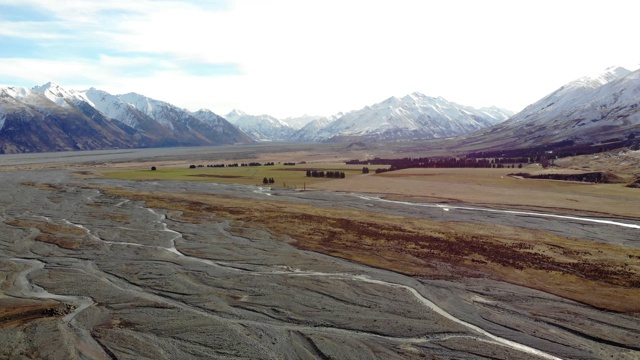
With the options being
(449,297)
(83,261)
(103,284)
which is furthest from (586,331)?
(83,261)

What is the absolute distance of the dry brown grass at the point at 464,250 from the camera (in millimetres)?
39125

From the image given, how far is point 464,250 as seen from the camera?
164ft

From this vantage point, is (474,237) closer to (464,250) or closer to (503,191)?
(464,250)

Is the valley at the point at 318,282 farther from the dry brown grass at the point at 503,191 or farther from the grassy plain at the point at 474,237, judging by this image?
the dry brown grass at the point at 503,191

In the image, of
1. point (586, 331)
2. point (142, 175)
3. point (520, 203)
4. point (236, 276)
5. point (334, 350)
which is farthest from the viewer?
point (142, 175)

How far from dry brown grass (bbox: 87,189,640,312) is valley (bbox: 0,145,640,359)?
0.27m

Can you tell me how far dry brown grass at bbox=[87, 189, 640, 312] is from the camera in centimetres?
3912

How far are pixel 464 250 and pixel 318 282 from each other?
1932cm

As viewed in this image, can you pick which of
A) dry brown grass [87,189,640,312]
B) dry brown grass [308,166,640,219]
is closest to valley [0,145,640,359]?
dry brown grass [87,189,640,312]

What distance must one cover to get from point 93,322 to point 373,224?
41.8 m

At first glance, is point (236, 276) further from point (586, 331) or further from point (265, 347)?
point (586, 331)

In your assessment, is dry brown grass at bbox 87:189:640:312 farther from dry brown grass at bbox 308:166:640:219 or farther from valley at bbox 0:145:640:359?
dry brown grass at bbox 308:166:640:219

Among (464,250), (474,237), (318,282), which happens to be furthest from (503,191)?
(318,282)

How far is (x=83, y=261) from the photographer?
4481cm
